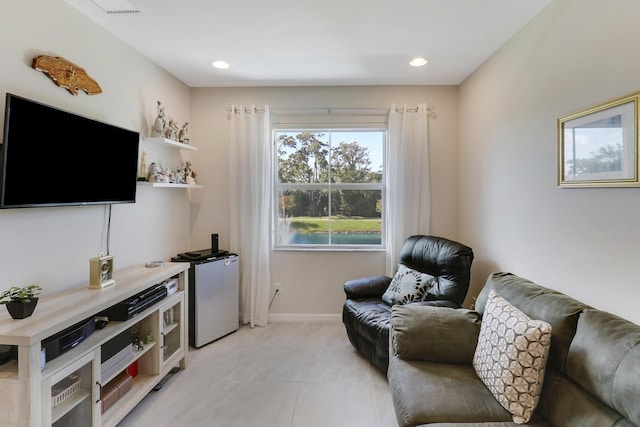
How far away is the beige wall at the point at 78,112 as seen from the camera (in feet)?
5.31

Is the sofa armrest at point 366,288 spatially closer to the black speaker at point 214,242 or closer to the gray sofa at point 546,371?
the gray sofa at point 546,371

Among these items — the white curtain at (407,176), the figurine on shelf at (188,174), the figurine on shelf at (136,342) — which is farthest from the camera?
the white curtain at (407,176)

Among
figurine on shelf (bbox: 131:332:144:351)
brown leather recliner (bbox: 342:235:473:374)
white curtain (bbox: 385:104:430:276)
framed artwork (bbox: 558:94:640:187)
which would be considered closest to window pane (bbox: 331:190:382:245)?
white curtain (bbox: 385:104:430:276)

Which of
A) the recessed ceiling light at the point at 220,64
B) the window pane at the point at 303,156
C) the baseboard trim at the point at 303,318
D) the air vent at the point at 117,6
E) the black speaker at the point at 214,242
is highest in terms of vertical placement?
the recessed ceiling light at the point at 220,64

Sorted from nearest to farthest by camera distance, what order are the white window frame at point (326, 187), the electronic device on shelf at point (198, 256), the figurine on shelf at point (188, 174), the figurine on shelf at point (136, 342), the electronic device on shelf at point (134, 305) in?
the electronic device on shelf at point (134, 305), the figurine on shelf at point (136, 342), the electronic device on shelf at point (198, 256), the figurine on shelf at point (188, 174), the white window frame at point (326, 187)

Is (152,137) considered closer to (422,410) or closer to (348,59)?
(348,59)

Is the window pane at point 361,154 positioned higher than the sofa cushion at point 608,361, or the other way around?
the window pane at point 361,154

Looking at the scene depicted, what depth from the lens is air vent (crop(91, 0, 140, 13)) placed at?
1.89 m

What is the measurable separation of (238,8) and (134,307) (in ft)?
6.47

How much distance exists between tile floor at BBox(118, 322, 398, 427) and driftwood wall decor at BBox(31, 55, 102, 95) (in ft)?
6.84

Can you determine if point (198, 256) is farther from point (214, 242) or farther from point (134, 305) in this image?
point (134, 305)

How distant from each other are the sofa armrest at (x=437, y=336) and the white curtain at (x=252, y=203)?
1.78m

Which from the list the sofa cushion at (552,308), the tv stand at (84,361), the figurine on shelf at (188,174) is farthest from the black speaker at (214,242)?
the sofa cushion at (552,308)

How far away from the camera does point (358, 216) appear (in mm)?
3461
